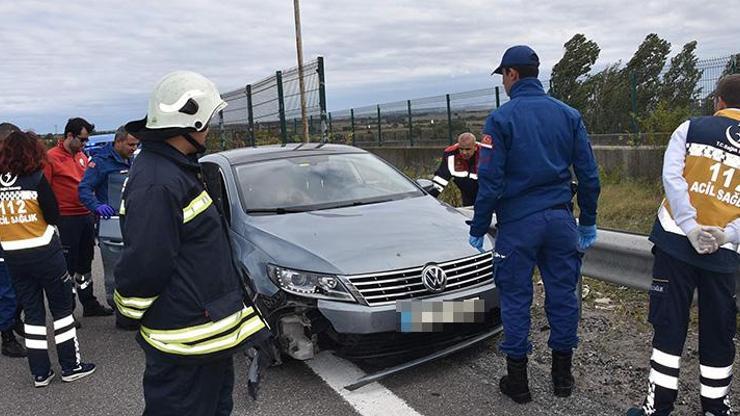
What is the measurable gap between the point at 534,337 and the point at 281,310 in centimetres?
186

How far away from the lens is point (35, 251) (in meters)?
4.21

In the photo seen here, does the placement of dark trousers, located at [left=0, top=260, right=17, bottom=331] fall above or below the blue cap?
below

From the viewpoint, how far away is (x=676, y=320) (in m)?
3.05

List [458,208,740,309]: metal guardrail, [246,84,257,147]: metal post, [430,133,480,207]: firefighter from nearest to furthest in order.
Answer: [458,208,740,309]: metal guardrail → [430,133,480,207]: firefighter → [246,84,257,147]: metal post

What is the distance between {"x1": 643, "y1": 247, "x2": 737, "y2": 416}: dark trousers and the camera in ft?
9.96

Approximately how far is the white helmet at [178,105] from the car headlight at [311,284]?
1621 millimetres

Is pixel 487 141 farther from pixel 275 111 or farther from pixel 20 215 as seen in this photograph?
pixel 275 111

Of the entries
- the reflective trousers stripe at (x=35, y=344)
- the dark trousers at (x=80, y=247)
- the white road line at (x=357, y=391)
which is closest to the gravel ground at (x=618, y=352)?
the white road line at (x=357, y=391)

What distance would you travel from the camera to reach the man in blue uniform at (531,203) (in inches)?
136

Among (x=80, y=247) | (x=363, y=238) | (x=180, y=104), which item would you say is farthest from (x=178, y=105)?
(x=80, y=247)

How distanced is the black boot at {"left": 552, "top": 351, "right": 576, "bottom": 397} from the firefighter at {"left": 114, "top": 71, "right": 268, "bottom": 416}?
197cm

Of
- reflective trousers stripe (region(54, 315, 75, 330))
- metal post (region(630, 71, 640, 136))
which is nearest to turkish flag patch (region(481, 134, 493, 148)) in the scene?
reflective trousers stripe (region(54, 315, 75, 330))

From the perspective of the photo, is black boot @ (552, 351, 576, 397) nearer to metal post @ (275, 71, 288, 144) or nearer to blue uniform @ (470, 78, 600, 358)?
blue uniform @ (470, 78, 600, 358)

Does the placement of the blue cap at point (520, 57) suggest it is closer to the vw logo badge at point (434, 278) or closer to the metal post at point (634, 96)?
the vw logo badge at point (434, 278)
